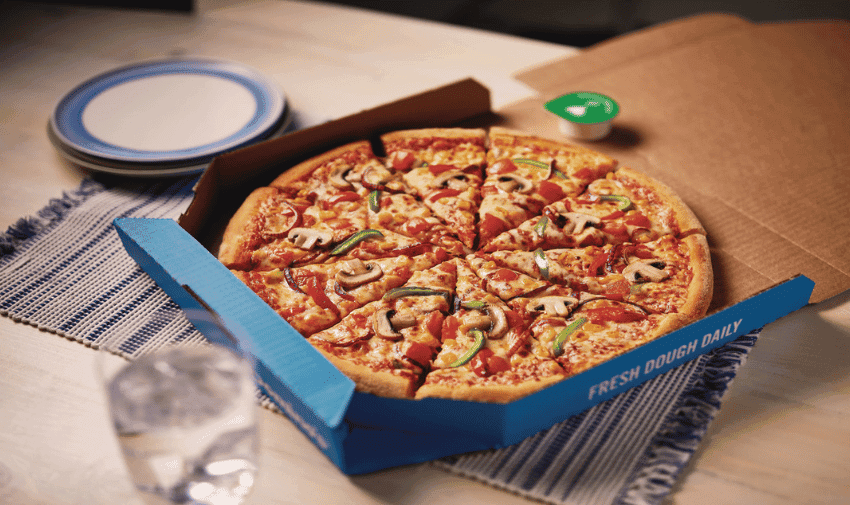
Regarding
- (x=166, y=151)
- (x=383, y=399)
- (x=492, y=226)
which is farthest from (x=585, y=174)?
(x=166, y=151)

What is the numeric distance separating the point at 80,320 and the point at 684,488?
6.17ft

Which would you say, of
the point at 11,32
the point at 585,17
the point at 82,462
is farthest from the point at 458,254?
the point at 585,17

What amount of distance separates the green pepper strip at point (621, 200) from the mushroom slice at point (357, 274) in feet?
3.28

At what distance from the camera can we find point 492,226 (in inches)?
108

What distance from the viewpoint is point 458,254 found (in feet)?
8.86

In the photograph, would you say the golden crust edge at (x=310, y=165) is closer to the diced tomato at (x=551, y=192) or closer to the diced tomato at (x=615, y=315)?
the diced tomato at (x=551, y=192)

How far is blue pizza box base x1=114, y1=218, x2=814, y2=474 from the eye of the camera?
1.70 metres

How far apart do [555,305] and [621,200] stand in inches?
28.8

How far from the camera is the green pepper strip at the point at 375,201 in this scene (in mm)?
2813

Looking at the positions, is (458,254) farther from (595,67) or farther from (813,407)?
(595,67)

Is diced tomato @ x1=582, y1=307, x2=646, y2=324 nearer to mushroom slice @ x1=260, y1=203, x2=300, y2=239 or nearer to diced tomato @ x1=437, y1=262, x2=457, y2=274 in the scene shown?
diced tomato @ x1=437, y1=262, x2=457, y2=274

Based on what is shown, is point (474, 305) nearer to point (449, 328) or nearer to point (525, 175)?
point (449, 328)

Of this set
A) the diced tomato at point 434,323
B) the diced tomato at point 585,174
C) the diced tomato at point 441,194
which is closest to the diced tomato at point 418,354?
the diced tomato at point 434,323

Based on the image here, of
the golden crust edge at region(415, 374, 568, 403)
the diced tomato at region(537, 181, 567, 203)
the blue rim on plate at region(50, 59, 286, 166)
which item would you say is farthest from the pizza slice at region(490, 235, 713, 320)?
the blue rim on plate at region(50, 59, 286, 166)
